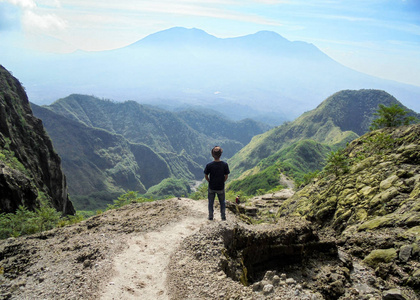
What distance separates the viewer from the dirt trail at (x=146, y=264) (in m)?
7.71

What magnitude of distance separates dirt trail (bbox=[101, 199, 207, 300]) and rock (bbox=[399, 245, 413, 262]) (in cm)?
858

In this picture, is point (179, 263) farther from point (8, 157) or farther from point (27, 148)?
point (27, 148)

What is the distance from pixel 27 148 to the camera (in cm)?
5000

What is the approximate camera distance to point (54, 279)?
820cm

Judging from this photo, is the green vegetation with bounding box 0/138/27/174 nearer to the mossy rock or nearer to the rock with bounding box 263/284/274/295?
the rock with bounding box 263/284/274/295

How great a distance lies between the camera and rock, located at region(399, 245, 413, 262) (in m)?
9.94

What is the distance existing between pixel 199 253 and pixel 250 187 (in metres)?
90.0

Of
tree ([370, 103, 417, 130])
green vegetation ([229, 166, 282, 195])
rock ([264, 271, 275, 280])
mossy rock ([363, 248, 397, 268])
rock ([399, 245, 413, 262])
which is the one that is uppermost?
tree ([370, 103, 417, 130])

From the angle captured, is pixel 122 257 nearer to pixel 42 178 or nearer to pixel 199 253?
pixel 199 253

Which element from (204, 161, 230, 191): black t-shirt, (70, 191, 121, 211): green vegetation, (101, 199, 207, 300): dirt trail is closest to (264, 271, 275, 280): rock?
(101, 199, 207, 300): dirt trail

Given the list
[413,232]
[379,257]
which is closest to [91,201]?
[379,257]

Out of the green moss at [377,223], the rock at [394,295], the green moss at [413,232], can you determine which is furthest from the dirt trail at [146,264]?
the green moss at [413,232]

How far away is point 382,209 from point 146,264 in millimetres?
12080

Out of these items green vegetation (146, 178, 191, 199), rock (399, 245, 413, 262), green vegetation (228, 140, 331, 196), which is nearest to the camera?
rock (399, 245, 413, 262)
